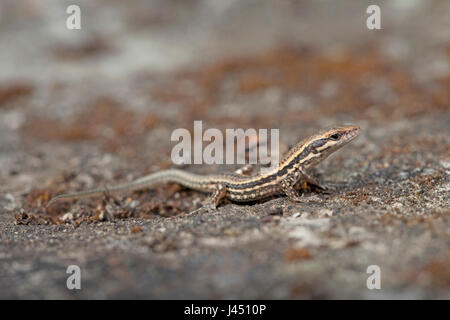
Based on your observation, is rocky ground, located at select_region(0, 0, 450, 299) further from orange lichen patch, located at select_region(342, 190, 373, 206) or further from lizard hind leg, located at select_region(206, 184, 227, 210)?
lizard hind leg, located at select_region(206, 184, 227, 210)

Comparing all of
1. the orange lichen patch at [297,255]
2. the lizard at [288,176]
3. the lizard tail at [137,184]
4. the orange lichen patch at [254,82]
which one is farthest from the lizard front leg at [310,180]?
the orange lichen patch at [254,82]

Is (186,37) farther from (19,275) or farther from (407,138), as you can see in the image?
(19,275)

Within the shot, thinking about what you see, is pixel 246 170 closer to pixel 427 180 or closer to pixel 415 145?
pixel 427 180

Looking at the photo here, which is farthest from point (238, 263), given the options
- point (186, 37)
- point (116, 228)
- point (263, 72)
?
point (186, 37)

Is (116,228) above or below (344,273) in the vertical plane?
above
